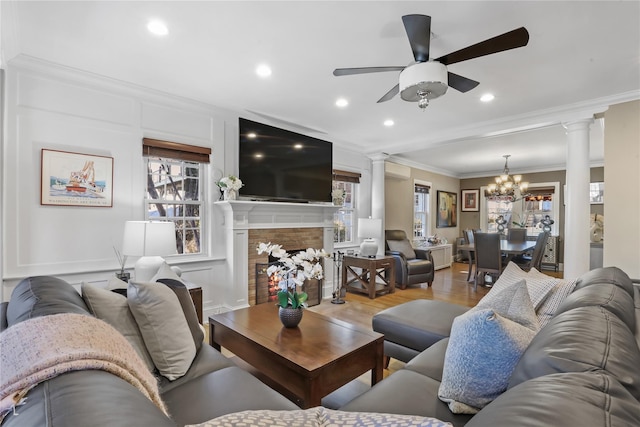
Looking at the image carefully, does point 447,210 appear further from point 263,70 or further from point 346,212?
point 263,70

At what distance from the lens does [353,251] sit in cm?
539

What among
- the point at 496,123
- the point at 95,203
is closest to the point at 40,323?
the point at 95,203

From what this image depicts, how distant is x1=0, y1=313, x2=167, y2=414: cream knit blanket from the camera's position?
23.8 inches

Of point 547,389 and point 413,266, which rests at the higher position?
point 547,389

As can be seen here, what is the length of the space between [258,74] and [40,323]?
8.29ft

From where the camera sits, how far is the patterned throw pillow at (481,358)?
110 cm

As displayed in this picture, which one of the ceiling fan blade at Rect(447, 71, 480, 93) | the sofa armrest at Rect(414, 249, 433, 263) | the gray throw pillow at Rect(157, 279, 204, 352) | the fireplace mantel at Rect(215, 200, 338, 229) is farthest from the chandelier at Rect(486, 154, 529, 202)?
the gray throw pillow at Rect(157, 279, 204, 352)

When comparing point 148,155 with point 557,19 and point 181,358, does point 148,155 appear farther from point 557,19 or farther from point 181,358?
point 557,19

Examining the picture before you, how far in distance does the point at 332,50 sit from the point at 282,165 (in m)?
1.91

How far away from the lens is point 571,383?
0.62 meters

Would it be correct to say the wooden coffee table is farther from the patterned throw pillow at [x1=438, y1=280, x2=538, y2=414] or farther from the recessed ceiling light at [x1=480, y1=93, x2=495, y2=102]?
the recessed ceiling light at [x1=480, y1=93, x2=495, y2=102]

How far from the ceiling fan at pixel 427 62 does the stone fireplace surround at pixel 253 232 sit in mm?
2142

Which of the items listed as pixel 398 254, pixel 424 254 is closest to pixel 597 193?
pixel 424 254

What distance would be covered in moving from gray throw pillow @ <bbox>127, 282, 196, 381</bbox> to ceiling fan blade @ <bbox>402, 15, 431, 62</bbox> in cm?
202
